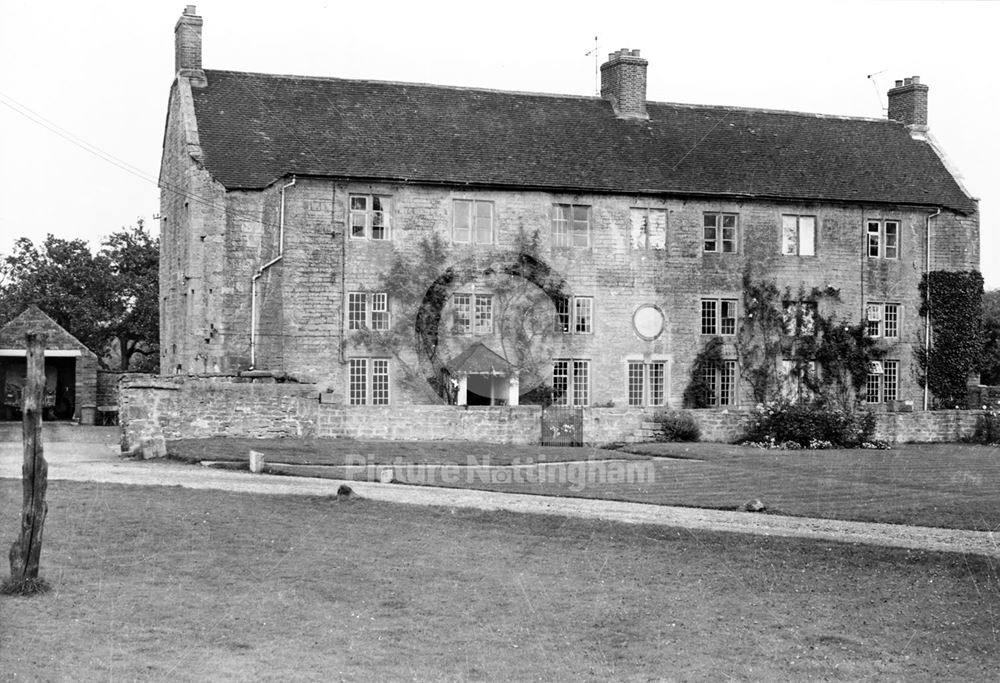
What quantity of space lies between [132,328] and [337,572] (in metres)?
52.3

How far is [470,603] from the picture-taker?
14.0 meters

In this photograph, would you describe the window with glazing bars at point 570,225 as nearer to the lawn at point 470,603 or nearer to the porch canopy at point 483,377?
the porch canopy at point 483,377

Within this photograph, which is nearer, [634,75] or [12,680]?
[12,680]

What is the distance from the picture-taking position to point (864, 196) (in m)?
45.6

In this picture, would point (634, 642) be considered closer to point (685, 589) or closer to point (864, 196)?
point (685, 589)

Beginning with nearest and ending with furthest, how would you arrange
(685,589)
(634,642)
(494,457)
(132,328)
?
(634,642) < (685,589) < (494,457) < (132,328)

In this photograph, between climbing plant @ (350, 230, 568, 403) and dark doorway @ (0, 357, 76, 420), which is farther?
dark doorway @ (0, 357, 76, 420)

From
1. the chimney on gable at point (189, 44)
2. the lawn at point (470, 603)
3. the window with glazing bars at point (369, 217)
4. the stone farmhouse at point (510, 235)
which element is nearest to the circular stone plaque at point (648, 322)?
the stone farmhouse at point (510, 235)

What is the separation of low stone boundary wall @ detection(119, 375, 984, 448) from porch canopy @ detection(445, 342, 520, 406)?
5.82 metres

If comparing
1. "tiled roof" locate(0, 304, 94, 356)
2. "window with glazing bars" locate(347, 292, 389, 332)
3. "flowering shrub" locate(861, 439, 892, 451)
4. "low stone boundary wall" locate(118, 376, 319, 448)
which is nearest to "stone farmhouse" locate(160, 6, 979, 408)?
"window with glazing bars" locate(347, 292, 389, 332)

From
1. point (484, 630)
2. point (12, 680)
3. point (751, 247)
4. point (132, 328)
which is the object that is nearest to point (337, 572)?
point (484, 630)

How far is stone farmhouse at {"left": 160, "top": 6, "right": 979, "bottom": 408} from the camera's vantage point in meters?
40.7

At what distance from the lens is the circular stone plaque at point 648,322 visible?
1710 inches

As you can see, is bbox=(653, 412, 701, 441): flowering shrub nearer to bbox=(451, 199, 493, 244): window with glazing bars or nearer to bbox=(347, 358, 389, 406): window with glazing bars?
bbox=(347, 358, 389, 406): window with glazing bars
